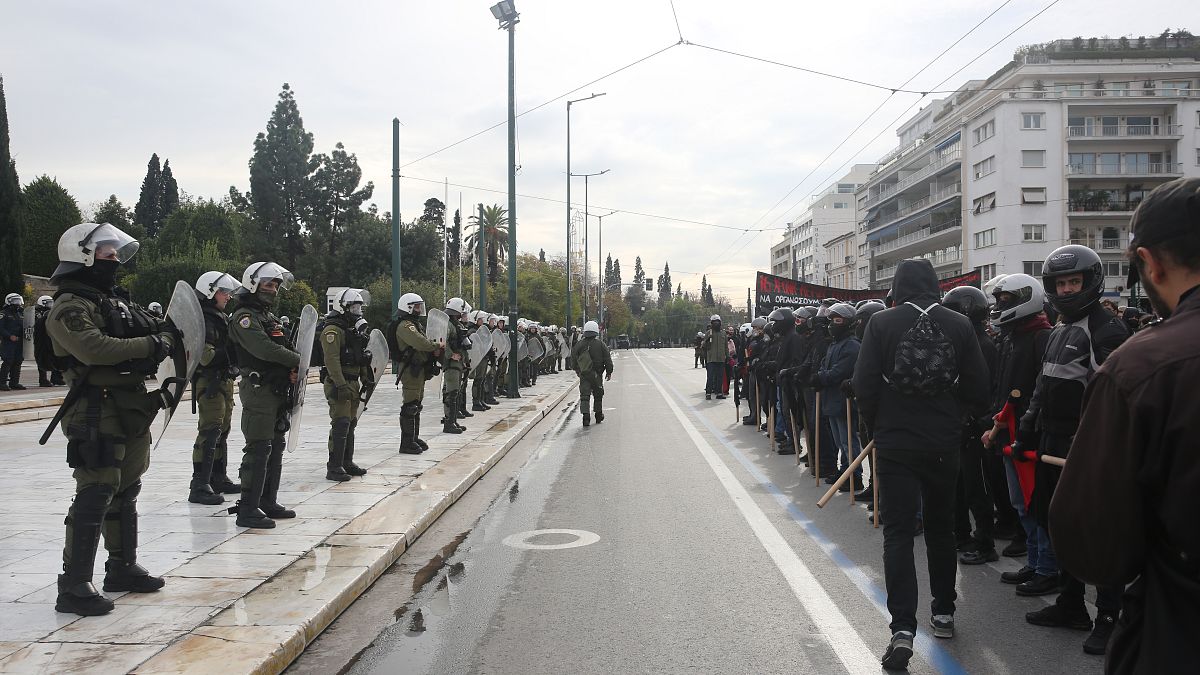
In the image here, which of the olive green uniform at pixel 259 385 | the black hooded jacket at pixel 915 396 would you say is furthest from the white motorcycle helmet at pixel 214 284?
the black hooded jacket at pixel 915 396

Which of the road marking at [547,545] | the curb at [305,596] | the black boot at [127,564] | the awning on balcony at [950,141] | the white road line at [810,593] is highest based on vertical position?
the awning on balcony at [950,141]

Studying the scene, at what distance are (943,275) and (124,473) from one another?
2637 inches

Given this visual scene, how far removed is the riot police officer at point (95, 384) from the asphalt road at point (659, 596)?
140cm

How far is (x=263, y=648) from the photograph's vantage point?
4.02 meters

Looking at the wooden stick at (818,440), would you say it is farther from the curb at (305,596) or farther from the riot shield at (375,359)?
the riot shield at (375,359)

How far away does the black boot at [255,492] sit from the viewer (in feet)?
21.4

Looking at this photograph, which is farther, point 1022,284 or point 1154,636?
point 1022,284

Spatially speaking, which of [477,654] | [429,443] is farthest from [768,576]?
[429,443]

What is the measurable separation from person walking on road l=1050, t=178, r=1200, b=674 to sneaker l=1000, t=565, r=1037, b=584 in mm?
3803

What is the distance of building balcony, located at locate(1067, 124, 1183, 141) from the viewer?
54.8m

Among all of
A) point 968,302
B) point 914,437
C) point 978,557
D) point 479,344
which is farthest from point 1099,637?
point 479,344

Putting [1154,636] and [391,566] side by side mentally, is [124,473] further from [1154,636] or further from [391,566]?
[1154,636]

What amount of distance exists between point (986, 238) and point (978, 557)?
56.3 meters

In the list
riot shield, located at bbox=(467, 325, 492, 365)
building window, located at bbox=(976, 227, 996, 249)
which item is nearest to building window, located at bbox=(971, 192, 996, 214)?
building window, located at bbox=(976, 227, 996, 249)
